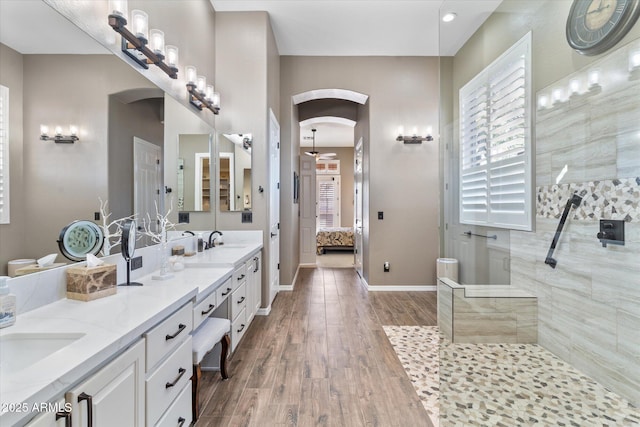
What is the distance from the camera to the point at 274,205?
13.3 ft

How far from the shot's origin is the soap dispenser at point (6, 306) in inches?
42.4

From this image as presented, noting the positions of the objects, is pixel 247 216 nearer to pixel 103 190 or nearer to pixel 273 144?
pixel 273 144

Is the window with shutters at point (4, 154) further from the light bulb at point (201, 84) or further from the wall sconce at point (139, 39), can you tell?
the light bulb at point (201, 84)

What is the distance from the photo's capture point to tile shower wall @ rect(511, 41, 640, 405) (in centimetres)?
180

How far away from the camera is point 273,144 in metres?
4.02

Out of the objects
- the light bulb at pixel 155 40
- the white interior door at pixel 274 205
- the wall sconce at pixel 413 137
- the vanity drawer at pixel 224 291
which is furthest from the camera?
the wall sconce at pixel 413 137

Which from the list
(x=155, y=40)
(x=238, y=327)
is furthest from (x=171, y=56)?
(x=238, y=327)

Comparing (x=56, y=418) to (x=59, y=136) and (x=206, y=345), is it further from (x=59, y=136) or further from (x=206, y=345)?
(x=59, y=136)

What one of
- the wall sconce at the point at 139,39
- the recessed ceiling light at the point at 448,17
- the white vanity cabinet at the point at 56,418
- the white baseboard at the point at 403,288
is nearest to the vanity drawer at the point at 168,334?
the white vanity cabinet at the point at 56,418

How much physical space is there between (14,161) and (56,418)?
1018mm

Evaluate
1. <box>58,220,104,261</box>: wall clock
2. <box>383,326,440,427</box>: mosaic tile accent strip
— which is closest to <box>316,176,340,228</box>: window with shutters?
<box>383,326,440,427</box>: mosaic tile accent strip

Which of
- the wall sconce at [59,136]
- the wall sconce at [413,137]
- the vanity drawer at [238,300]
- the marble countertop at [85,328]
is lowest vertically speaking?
the vanity drawer at [238,300]

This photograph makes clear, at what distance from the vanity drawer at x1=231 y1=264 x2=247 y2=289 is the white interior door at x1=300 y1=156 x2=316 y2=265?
12.7ft

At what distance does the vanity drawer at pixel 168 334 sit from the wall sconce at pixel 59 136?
37.6 inches
